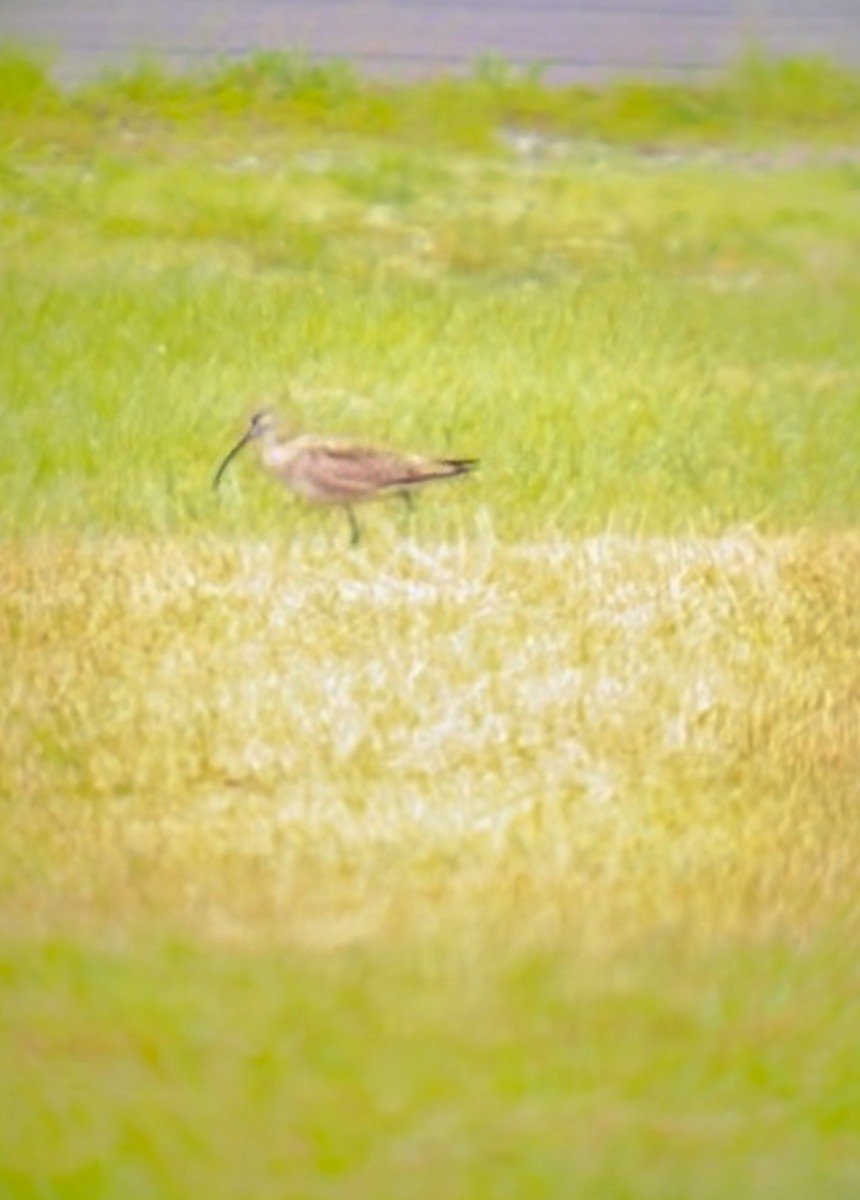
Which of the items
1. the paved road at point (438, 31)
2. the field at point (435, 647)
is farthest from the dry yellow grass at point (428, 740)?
the paved road at point (438, 31)

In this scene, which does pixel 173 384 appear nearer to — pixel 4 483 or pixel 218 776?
pixel 4 483

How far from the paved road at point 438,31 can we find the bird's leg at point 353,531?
1.19 feet

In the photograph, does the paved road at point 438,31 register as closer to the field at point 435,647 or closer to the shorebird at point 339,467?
the field at point 435,647

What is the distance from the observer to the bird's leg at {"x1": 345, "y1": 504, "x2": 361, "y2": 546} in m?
1.64

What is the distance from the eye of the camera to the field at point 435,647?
1.54 meters

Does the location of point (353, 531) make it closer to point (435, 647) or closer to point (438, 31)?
point (435, 647)

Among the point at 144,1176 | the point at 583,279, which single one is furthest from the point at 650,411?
the point at 144,1176

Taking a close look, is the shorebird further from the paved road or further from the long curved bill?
the paved road

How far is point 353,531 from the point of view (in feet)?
5.38

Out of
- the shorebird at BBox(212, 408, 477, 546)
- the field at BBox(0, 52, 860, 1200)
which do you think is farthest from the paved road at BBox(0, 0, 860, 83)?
the shorebird at BBox(212, 408, 477, 546)

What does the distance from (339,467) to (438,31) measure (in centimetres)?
37

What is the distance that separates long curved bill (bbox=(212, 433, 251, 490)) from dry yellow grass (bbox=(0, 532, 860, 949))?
0.05 meters

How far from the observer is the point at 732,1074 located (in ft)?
5.11

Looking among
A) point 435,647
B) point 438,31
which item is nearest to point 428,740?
point 435,647
